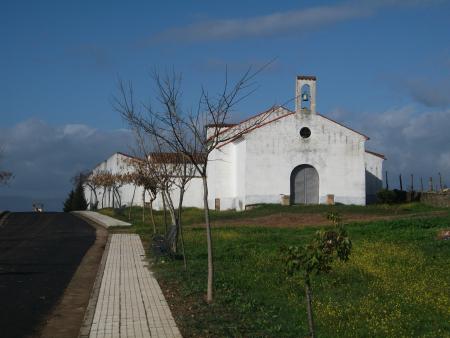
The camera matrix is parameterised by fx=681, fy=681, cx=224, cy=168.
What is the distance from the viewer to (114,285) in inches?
555

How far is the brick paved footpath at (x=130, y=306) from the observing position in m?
9.50

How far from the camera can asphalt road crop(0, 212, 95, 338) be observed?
10.9 meters

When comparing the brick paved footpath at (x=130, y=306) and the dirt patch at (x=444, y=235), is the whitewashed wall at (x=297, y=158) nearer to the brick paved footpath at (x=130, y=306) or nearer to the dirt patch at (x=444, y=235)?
the dirt patch at (x=444, y=235)

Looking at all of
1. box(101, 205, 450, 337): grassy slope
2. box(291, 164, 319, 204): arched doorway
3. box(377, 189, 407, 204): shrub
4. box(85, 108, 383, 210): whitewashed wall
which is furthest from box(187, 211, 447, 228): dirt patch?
box(101, 205, 450, 337): grassy slope

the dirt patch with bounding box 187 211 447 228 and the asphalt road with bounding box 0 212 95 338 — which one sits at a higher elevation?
the dirt patch with bounding box 187 211 447 228

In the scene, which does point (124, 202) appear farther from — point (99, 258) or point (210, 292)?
point (210, 292)

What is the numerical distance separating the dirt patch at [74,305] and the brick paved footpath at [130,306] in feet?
1.03

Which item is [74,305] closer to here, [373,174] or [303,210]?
[303,210]

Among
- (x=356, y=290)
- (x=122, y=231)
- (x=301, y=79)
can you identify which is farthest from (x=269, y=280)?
Result: (x=301, y=79)

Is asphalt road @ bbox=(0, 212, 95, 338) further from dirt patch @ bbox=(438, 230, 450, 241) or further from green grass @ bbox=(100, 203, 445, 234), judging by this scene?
dirt patch @ bbox=(438, 230, 450, 241)

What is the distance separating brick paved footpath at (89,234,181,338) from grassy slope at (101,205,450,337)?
0.28m

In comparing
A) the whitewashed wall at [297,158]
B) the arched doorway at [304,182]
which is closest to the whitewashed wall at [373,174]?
the whitewashed wall at [297,158]

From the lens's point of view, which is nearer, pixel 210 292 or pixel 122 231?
pixel 210 292

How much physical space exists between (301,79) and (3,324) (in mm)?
34047
